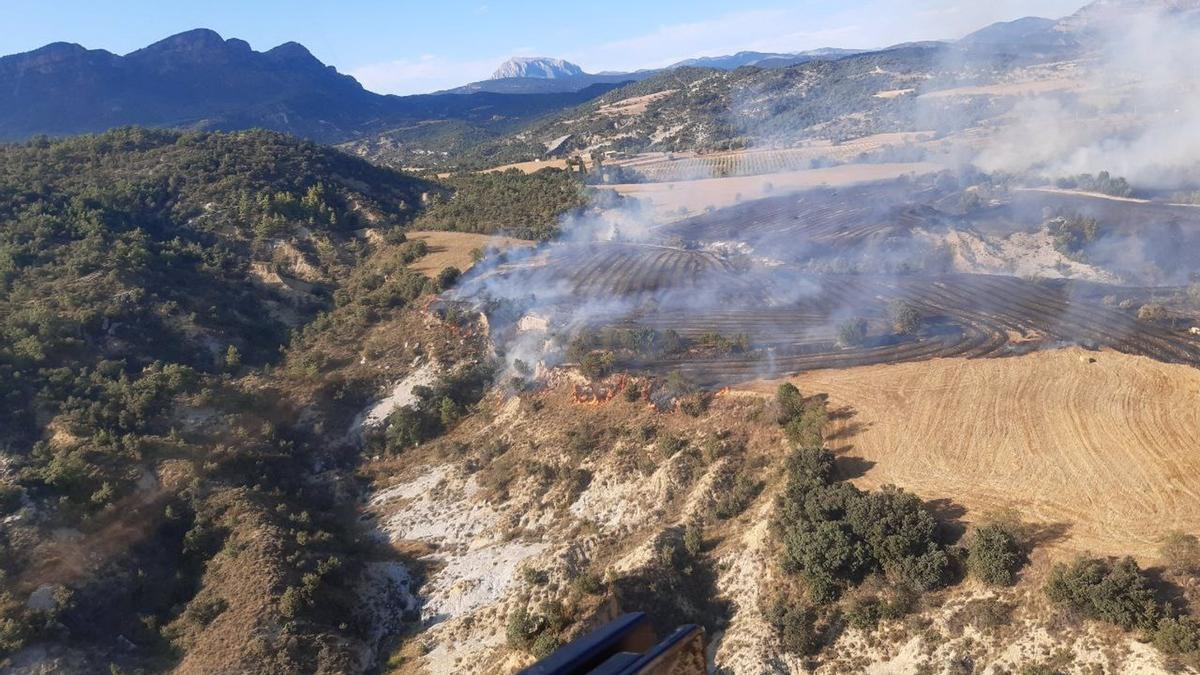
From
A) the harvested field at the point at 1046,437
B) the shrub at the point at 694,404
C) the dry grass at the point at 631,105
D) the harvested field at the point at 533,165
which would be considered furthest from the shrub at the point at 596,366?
the dry grass at the point at 631,105

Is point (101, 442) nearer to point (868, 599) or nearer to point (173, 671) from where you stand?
point (173, 671)

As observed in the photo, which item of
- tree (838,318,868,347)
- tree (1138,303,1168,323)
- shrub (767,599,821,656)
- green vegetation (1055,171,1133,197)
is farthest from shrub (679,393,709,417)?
green vegetation (1055,171,1133,197)

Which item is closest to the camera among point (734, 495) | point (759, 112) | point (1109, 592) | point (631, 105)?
point (1109, 592)

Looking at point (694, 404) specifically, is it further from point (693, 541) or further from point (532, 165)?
point (532, 165)

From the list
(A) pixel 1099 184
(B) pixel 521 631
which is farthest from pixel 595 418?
(A) pixel 1099 184

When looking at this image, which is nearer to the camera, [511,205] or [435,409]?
[435,409]

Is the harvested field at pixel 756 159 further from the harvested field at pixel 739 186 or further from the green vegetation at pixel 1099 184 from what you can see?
the green vegetation at pixel 1099 184

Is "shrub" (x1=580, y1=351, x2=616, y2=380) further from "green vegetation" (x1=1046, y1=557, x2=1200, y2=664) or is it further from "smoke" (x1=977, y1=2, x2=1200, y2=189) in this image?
"smoke" (x1=977, y1=2, x2=1200, y2=189)
